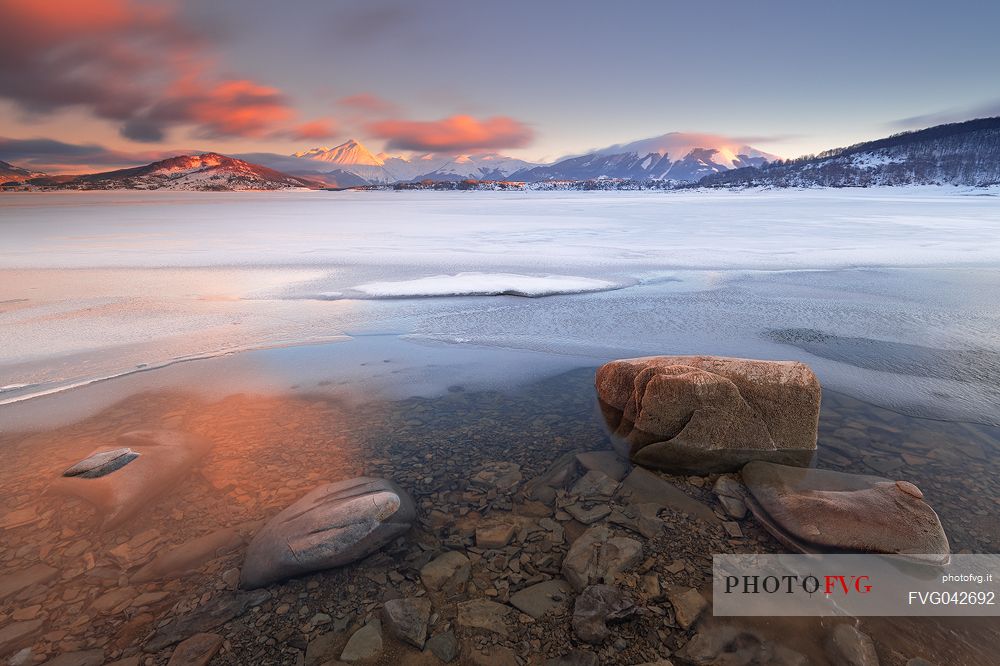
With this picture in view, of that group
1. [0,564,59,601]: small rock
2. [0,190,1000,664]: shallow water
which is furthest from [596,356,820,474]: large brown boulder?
[0,564,59,601]: small rock

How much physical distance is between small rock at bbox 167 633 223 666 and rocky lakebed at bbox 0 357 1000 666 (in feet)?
0.05

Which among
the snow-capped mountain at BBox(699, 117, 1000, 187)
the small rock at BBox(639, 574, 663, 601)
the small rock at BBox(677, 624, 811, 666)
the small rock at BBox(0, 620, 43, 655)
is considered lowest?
the small rock at BBox(677, 624, 811, 666)

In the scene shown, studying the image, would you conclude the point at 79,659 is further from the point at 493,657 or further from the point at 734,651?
the point at 734,651

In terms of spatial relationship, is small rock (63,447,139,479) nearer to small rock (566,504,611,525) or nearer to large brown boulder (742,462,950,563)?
small rock (566,504,611,525)

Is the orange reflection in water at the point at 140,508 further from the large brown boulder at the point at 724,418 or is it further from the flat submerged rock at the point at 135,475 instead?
the large brown boulder at the point at 724,418

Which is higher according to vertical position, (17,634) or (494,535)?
(17,634)

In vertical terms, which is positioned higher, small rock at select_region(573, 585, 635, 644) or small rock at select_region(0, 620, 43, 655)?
small rock at select_region(0, 620, 43, 655)

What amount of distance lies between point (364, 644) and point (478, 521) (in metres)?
1.37

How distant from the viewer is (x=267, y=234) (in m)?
26.3

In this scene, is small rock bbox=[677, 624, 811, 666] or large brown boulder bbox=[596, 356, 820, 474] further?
large brown boulder bbox=[596, 356, 820, 474]

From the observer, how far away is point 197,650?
3.05 metres

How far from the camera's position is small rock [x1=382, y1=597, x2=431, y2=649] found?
3.12 metres

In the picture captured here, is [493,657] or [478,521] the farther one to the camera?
[478,521]

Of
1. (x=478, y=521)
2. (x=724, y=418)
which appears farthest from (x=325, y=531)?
(x=724, y=418)
